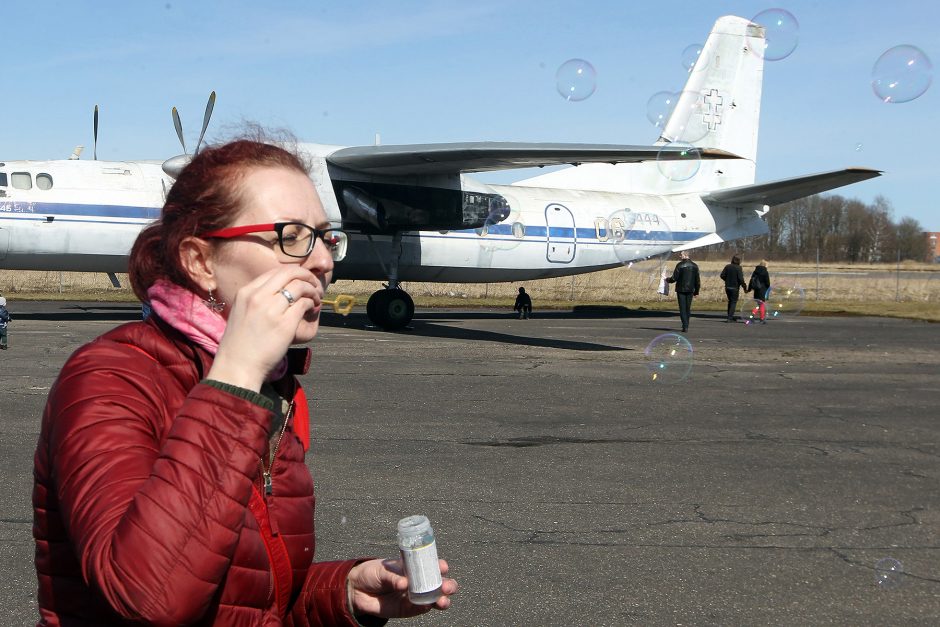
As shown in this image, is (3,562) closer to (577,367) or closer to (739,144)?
(577,367)

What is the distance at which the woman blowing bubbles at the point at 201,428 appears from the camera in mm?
1479

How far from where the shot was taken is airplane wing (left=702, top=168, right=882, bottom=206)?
19.9 metres

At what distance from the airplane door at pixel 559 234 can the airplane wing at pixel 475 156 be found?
3153mm

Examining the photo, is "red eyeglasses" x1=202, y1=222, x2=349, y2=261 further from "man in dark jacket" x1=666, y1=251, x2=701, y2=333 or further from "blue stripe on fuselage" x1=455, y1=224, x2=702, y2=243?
"blue stripe on fuselage" x1=455, y1=224, x2=702, y2=243

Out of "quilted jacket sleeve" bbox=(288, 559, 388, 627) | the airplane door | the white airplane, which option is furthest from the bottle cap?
the airplane door

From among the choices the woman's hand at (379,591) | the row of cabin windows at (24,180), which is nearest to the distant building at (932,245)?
the row of cabin windows at (24,180)

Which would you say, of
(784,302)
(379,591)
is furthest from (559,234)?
(379,591)

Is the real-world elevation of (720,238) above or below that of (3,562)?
above

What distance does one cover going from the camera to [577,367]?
13805 millimetres

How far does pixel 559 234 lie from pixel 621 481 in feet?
53.7

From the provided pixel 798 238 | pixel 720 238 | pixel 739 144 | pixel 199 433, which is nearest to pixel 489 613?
pixel 199 433

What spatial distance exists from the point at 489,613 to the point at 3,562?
99.6 inches

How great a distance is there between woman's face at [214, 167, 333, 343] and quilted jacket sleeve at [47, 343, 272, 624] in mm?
276

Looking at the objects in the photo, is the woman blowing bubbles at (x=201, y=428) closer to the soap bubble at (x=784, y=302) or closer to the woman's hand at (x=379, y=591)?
the woman's hand at (x=379, y=591)
